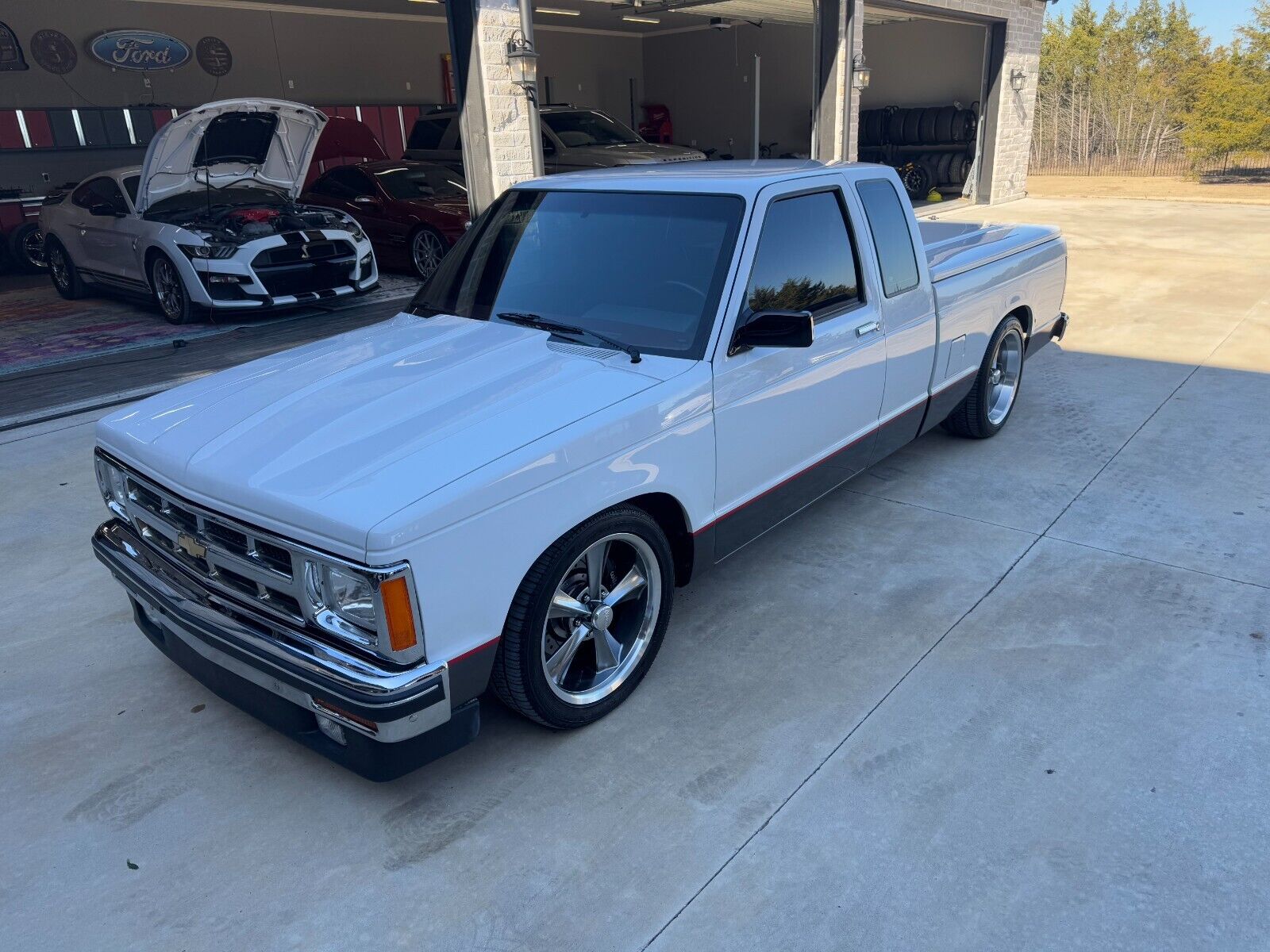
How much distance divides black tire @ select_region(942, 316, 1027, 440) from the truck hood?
3.10 meters

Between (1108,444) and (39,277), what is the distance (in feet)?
51.0

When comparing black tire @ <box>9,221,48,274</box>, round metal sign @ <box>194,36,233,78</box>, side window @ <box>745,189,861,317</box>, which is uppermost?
round metal sign @ <box>194,36,233,78</box>

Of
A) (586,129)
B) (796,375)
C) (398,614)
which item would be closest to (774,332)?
(796,375)

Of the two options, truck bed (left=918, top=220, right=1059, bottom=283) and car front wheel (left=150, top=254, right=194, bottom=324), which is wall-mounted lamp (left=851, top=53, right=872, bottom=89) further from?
car front wheel (left=150, top=254, right=194, bottom=324)

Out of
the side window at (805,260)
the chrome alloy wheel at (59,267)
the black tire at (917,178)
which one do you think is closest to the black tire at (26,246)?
the chrome alloy wheel at (59,267)

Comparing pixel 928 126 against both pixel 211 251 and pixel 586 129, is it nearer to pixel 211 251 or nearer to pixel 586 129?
pixel 586 129

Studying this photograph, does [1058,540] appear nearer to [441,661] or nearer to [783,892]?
[783,892]

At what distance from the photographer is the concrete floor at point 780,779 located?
96.2 inches

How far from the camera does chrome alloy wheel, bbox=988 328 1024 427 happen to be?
5840mm

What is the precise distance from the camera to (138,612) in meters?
3.29

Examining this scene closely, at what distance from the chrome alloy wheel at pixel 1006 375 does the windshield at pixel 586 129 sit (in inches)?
404

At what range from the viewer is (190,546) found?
284 centimetres

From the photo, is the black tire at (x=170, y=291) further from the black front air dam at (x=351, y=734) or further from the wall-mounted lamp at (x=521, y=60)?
the black front air dam at (x=351, y=734)

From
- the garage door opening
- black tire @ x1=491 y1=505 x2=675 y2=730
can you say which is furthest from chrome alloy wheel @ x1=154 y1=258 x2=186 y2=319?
the garage door opening
